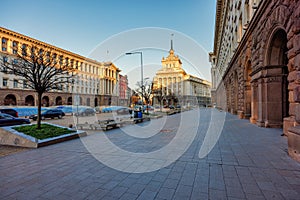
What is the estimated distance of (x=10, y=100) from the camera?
130ft

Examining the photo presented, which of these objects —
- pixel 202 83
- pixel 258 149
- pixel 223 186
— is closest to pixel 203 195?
pixel 223 186

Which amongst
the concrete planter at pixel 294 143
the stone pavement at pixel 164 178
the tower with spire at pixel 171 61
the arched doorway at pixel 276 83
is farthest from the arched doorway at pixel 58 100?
the tower with spire at pixel 171 61

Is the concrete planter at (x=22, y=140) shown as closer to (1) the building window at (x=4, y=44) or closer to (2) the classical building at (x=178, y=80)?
(1) the building window at (x=4, y=44)

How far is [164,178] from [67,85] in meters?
28.8

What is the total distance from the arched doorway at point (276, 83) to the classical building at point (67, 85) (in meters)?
23.9

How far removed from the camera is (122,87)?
93.6 metres

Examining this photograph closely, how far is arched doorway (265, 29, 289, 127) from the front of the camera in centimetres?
991

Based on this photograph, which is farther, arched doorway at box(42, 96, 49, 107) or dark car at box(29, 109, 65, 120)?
arched doorway at box(42, 96, 49, 107)

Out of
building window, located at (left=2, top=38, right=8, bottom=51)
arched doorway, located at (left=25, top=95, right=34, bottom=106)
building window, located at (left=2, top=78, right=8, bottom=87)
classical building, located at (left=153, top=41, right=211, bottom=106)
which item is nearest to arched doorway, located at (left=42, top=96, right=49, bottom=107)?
arched doorway, located at (left=25, top=95, right=34, bottom=106)

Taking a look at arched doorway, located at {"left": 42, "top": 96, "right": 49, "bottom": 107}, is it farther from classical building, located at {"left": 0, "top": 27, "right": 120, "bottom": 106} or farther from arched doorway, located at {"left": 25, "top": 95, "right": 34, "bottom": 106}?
arched doorway, located at {"left": 25, "top": 95, "right": 34, "bottom": 106}

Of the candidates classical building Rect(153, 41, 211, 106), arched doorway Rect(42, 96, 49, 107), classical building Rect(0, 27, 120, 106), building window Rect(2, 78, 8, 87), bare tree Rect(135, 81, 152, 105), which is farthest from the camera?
classical building Rect(153, 41, 211, 106)

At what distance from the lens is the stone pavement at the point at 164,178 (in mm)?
3447

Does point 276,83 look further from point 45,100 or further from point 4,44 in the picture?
point 45,100

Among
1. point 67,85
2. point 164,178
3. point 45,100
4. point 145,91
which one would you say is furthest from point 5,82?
point 164,178
